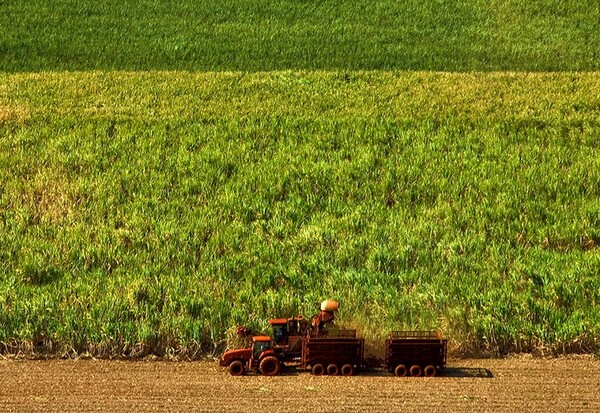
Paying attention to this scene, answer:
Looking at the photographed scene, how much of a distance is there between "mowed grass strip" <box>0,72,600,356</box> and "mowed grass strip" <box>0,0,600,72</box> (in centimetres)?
167

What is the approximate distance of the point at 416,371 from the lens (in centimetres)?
980

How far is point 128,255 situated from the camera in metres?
12.6

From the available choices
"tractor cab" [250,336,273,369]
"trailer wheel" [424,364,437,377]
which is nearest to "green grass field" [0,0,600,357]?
"tractor cab" [250,336,273,369]

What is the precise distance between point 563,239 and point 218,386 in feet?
17.6

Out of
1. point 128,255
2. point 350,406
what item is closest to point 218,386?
point 350,406

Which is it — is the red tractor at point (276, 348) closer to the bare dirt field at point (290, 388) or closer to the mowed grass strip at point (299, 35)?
the bare dirt field at point (290, 388)

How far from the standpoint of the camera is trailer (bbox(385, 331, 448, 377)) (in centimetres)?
976

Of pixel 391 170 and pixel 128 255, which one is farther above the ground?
pixel 391 170

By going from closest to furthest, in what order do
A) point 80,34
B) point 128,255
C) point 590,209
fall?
point 128,255, point 590,209, point 80,34

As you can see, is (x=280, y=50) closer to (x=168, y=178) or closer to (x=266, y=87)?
(x=266, y=87)

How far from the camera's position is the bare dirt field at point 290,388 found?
29.8 ft

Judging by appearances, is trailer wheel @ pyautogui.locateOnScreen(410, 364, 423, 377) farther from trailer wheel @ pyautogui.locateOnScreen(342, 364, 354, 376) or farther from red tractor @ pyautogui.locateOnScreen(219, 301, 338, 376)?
red tractor @ pyautogui.locateOnScreen(219, 301, 338, 376)

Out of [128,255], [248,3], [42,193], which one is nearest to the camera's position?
[128,255]

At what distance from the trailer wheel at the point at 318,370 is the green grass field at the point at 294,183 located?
3.53ft
